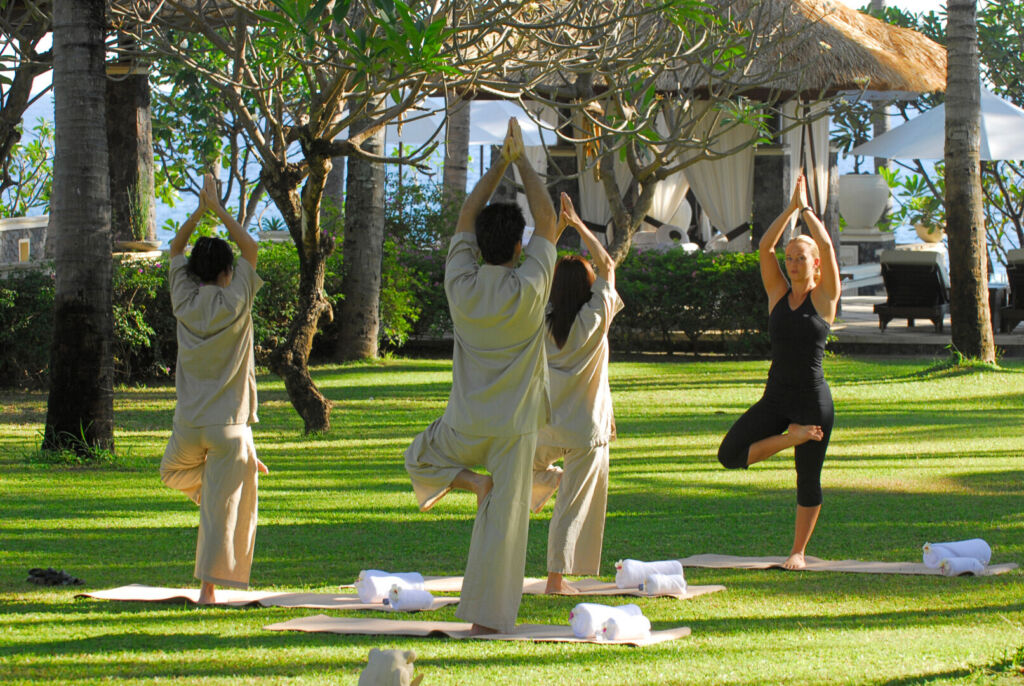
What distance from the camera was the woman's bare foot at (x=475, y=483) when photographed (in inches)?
204

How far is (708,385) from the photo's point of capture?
15445 mm

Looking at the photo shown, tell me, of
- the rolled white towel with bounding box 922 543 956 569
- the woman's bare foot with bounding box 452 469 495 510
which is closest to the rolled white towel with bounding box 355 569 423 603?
the woman's bare foot with bounding box 452 469 495 510

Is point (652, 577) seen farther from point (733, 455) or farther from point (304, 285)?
point (304, 285)

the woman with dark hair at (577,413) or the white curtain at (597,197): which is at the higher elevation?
the white curtain at (597,197)

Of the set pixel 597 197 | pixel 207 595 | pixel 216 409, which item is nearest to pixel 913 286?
pixel 597 197

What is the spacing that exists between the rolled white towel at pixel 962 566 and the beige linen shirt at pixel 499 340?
2.52 meters

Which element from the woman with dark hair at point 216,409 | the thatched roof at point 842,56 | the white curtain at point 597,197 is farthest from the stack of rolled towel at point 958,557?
the white curtain at point 597,197

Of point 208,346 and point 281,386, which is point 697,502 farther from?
point 281,386

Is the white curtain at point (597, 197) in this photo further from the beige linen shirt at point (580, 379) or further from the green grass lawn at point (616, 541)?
the beige linen shirt at point (580, 379)

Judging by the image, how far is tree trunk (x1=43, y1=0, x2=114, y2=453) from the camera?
9984mm

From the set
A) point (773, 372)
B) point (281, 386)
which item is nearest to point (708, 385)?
point (281, 386)

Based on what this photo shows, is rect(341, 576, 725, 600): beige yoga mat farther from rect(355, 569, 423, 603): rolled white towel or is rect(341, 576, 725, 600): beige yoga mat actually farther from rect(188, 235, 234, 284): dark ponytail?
rect(188, 235, 234, 284): dark ponytail

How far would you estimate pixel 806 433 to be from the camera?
6.59 m

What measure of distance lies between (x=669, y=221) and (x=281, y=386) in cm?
1085
